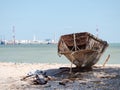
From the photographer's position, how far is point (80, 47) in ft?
62.7

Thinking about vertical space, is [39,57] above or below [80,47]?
below

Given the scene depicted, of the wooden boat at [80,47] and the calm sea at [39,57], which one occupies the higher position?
the wooden boat at [80,47]

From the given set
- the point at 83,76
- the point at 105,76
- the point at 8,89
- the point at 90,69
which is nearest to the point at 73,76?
the point at 83,76

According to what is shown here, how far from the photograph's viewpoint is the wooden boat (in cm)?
1825

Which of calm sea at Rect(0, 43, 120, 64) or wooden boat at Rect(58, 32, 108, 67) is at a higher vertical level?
wooden boat at Rect(58, 32, 108, 67)

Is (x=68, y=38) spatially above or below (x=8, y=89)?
above

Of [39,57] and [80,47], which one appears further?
[39,57]

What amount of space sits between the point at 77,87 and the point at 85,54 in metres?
4.07

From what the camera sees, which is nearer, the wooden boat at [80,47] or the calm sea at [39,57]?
the wooden boat at [80,47]

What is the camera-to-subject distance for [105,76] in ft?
57.2

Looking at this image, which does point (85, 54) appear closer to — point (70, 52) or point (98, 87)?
point (70, 52)

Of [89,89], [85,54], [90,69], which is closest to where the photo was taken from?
[89,89]

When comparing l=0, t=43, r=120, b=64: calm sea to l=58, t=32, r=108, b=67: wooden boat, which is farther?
l=0, t=43, r=120, b=64: calm sea

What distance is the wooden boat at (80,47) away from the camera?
18250 millimetres
